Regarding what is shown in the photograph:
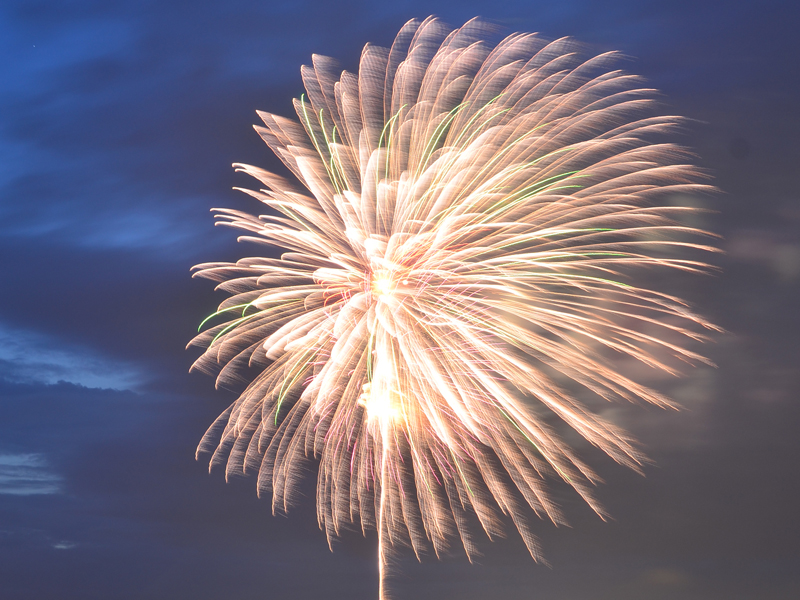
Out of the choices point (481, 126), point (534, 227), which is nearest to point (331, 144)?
point (481, 126)

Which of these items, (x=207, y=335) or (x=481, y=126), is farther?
(x=207, y=335)

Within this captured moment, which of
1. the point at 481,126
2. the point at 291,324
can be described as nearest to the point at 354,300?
the point at 291,324

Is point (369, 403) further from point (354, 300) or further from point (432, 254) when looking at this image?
point (432, 254)

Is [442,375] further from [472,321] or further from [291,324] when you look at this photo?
[291,324]

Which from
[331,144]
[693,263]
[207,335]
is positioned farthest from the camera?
[207,335]

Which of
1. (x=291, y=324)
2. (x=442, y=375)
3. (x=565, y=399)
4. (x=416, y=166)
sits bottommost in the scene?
(x=565, y=399)

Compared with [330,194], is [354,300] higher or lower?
lower

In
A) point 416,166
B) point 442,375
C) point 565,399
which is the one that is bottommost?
A: point 565,399

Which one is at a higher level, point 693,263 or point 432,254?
point 432,254

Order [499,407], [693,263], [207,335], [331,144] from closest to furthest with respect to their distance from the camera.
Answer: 1. [693,263]
2. [499,407]
3. [331,144]
4. [207,335]
